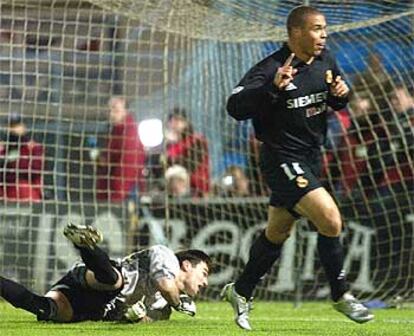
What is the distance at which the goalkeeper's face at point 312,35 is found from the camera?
7188mm

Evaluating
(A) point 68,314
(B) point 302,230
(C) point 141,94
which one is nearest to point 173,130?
(C) point 141,94

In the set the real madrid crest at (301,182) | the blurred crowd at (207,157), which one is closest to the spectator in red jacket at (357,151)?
the blurred crowd at (207,157)

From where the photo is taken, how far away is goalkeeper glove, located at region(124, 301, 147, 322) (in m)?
7.42

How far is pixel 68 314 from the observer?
24.9 feet

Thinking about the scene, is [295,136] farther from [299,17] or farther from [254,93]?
[299,17]

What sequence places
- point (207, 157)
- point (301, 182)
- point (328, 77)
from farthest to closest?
point (207, 157)
point (328, 77)
point (301, 182)

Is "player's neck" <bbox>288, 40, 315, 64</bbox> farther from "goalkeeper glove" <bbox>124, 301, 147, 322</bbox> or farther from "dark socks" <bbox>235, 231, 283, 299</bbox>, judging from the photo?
"goalkeeper glove" <bbox>124, 301, 147, 322</bbox>

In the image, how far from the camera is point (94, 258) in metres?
7.22

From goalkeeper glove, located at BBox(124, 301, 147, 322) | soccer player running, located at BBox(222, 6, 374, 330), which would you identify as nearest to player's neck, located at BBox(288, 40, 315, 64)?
soccer player running, located at BBox(222, 6, 374, 330)

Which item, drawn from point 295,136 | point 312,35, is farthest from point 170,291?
point 312,35

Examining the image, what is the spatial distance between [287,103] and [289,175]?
422 millimetres

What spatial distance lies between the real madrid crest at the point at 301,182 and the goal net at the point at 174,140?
12.2ft

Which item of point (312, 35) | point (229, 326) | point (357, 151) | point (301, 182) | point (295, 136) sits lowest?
point (229, 326)

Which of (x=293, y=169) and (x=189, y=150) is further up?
(x=189, y=150)
